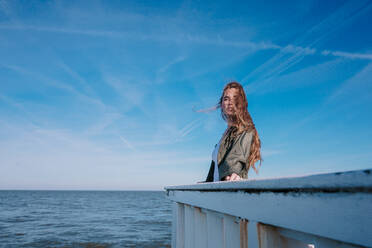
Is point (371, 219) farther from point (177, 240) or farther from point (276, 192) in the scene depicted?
point (177, 240)

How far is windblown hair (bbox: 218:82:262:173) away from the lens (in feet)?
6.02

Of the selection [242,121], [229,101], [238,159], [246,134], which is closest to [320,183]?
[238,159]

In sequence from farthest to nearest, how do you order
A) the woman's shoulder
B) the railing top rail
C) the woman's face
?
the woman's face < the woman's shoulder < the railing top rail

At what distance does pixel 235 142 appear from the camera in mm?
1734

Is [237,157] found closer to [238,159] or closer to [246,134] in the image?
[238,159]

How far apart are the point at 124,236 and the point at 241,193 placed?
44.6ft

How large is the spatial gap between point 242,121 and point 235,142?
30 centimetres

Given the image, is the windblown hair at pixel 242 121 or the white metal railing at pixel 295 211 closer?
the white metal railing at pixel 295 211

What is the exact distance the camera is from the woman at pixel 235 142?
165 centimetres

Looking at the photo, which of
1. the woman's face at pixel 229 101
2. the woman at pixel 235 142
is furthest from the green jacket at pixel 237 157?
the woman's face at pixel 229 101

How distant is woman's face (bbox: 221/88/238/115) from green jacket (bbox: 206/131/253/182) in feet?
1.18

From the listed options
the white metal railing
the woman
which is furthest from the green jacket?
the white metal railing

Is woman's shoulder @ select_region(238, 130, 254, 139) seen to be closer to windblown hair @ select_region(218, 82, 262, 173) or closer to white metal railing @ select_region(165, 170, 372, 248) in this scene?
windblown hair @ select_region(218, 82, 262, 173)

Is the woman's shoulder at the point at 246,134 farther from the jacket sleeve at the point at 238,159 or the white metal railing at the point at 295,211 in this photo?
the white metal railing at the point at 295,211
